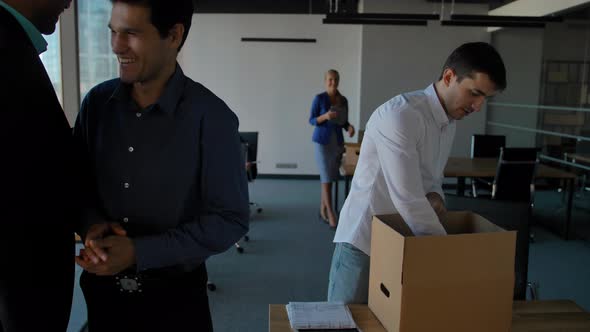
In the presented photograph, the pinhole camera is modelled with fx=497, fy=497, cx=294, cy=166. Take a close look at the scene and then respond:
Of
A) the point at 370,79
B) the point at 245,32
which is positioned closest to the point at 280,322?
the point at 370,79

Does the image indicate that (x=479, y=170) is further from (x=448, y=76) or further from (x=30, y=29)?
(x=30, y=29)

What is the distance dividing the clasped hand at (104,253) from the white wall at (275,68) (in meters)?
7.61

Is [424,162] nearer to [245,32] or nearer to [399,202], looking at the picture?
[399,202]

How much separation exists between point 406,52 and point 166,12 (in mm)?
7498

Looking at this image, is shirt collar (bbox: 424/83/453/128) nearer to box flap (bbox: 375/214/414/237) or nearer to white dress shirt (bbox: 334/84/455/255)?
white dress shirt (bbox: 334/84/455/255)

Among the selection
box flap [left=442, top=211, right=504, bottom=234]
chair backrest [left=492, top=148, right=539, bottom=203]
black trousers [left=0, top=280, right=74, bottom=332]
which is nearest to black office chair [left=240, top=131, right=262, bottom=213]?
chair backrest [left=492, top=148, right=539, bottom=203]

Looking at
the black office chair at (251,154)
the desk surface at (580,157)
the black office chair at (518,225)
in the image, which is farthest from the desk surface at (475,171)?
the black office chair at (518,225)

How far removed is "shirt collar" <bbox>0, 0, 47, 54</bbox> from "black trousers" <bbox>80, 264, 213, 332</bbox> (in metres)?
0.56

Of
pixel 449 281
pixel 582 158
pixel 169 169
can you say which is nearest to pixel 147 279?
pixel 169 169

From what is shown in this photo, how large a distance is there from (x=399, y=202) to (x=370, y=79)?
690 centimetres

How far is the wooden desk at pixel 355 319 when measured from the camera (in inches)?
57.4

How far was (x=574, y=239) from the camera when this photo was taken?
542 centimetres

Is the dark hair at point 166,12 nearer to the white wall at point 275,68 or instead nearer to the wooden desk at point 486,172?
the wooden desk at point 486,172

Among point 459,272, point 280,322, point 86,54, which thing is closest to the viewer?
point 459,272
